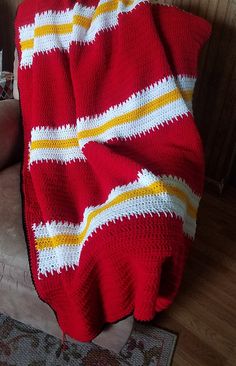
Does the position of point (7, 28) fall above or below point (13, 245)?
above

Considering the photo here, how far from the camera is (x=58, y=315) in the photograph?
0.88 m

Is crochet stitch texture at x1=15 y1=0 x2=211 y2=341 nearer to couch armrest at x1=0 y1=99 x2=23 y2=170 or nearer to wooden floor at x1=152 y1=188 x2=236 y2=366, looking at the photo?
couch armrest at x1=0 y1=99 x2=23 y2=170

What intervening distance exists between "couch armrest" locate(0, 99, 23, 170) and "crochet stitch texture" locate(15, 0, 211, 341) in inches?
2.0

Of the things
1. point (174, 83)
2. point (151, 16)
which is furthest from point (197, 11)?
point (174, 83)

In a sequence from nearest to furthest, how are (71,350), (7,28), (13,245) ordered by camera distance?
(13,245) < (71,350) < (7,28)

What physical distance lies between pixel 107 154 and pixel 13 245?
343 mm

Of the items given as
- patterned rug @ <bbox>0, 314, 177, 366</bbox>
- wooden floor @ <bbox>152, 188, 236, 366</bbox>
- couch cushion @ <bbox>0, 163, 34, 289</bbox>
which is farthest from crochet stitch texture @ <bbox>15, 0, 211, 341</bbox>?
wooden floor @ <bbox>152, 188, 236, 366</bbox>

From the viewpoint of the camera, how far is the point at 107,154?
3.01ft

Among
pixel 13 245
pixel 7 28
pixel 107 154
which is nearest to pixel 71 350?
pixel 13 245

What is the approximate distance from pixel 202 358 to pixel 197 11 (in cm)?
128

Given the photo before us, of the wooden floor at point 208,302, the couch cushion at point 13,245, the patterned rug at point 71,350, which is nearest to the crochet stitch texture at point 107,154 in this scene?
the couch cushion at point 13,245

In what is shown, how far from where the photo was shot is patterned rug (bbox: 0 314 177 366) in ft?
3.38

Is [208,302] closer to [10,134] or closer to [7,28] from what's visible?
[10,134]

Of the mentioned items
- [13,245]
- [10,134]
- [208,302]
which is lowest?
[208,302]
